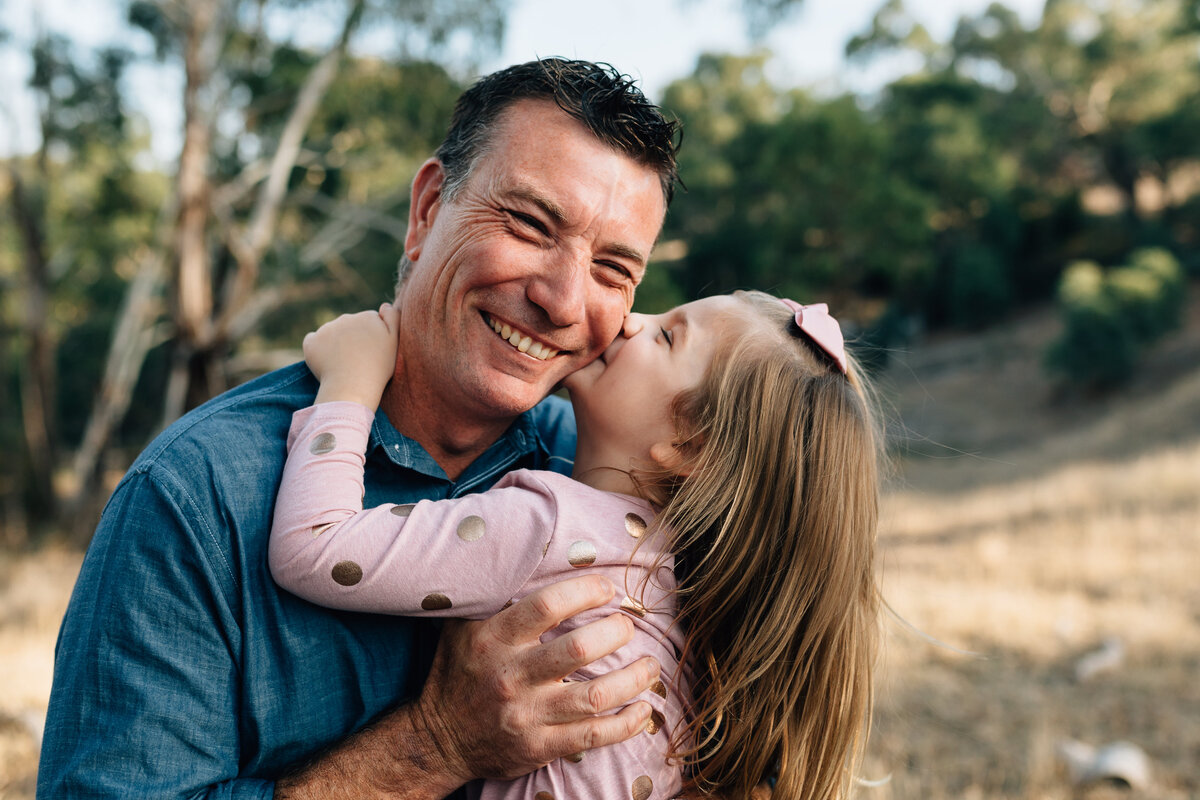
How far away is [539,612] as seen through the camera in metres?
1.64

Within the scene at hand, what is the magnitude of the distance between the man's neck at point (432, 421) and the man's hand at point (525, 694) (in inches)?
20.2

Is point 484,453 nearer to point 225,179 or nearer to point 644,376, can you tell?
point 644,376

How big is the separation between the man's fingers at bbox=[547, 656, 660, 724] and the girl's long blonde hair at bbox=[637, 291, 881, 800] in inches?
9.4

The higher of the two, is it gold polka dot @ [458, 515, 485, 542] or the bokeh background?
gold polka dot @ [458, 515, 485, 542]

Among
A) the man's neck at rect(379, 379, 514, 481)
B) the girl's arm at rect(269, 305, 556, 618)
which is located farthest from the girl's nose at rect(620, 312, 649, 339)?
the girl's arm at rect(269, 305, 556, 618)

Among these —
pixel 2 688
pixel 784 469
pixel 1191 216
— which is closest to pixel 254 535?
pixel 784 469

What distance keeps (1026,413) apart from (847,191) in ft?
29.4

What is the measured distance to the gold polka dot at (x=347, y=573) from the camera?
1.59 metres

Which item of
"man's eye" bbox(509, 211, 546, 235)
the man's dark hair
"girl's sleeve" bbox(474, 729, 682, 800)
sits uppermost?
the man's dark hair

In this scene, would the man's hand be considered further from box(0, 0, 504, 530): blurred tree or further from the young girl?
box(0, 0, 504, 530): blurred tree

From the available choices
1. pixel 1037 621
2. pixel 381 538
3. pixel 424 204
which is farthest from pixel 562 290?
pixel 1037 621

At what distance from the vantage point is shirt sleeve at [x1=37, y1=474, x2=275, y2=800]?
1452 millimetres

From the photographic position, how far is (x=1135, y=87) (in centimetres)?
3528

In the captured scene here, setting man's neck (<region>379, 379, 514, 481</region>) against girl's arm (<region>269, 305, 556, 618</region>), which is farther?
man's neck (<region>379, 379, 514, 481</region>)
